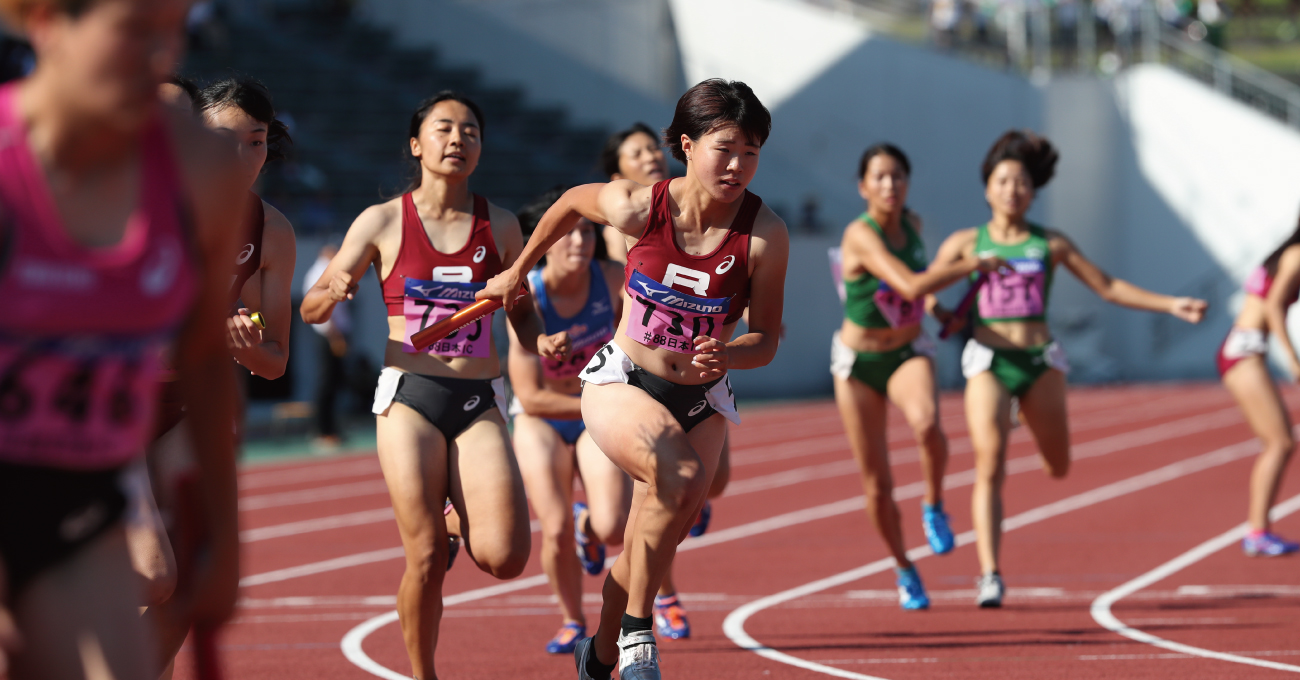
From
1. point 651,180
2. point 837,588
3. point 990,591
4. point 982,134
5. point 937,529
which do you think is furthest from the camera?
point 982,134

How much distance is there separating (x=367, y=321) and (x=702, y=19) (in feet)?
36.8

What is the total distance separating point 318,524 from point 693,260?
6870 millimetres

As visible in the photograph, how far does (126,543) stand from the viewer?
2.60 meters

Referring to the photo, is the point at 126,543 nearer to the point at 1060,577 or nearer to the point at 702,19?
the point at 1060,577

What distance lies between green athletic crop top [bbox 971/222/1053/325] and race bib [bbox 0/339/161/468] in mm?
5704

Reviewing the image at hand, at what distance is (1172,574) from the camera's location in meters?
8.17

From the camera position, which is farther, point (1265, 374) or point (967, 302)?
point (1265, 374)

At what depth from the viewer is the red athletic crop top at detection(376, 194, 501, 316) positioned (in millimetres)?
5234

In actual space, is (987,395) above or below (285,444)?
above

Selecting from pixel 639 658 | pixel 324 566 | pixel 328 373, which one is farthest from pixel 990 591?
pixel 328 373

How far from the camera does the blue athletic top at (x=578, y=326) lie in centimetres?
659

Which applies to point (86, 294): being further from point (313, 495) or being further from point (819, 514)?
point (313, 495)

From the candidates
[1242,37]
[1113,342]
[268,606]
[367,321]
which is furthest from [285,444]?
[1242,37]

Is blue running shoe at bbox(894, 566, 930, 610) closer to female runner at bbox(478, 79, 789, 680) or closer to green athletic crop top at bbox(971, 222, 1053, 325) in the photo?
green athletic crop top at bbox(971, 222, 1053, 325)
